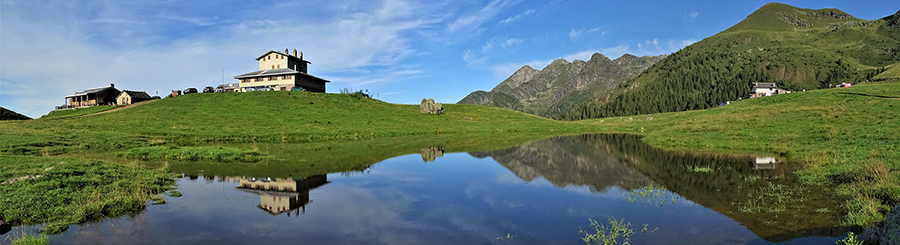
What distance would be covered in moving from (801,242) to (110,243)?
19.9 metres

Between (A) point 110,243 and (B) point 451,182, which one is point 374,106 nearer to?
(B) point 451,182

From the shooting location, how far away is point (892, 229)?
28.3 feet

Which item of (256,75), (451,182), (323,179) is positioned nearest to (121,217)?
(323,179)

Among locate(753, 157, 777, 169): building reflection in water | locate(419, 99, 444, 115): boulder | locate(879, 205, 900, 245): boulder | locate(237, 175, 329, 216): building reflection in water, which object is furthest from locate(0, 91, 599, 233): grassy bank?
locate(753, 157, 777, 169): building reflection in water

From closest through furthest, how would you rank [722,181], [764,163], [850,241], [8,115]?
[850,241]
[722,181]
[764,163]
[8,115]

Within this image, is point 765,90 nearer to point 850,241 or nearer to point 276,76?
point 276,76

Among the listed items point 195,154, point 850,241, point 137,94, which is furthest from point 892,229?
point 137,94

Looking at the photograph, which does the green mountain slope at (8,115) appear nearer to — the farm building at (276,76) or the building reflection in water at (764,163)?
the farm building at (276,76)

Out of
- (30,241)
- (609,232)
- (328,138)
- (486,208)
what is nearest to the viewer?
(30,241)

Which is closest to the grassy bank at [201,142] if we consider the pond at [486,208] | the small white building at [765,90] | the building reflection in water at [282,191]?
the pond at [486,208]

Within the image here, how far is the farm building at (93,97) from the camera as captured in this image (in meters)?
95.8

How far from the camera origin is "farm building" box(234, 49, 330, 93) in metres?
96.9

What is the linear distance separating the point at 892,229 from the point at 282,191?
21.8 metres

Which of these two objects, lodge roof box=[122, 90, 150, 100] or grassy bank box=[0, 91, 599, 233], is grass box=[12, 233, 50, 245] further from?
lodge roof box=[122, 90, 150, 100]
